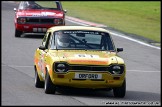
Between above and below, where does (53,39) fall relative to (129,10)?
above

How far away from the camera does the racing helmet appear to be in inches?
606

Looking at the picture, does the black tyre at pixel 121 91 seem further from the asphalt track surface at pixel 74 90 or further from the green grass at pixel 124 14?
the green grass at pixel 124 14

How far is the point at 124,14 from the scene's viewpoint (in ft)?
131

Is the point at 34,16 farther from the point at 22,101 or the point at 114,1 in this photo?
the point at 114,1

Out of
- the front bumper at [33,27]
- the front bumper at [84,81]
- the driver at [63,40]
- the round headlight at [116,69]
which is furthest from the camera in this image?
the front bumper at [33,27]

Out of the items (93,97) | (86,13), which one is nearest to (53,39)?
(93,97)

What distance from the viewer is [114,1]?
4953cm

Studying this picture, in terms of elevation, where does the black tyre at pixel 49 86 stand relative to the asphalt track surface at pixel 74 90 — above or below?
above

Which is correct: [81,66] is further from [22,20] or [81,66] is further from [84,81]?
[22,20]

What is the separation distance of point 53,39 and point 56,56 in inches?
42.3

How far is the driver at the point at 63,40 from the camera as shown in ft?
50.5

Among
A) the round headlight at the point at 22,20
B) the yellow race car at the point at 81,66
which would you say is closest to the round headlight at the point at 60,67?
the yellow race car at the point at 81,66

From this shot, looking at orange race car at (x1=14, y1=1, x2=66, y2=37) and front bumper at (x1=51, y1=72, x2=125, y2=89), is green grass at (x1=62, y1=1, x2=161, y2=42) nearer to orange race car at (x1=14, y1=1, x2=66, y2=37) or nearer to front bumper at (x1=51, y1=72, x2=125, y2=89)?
orange race car at (x1=14, y1=1, x2=66, y2=37)

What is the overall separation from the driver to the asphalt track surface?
3.25ft
